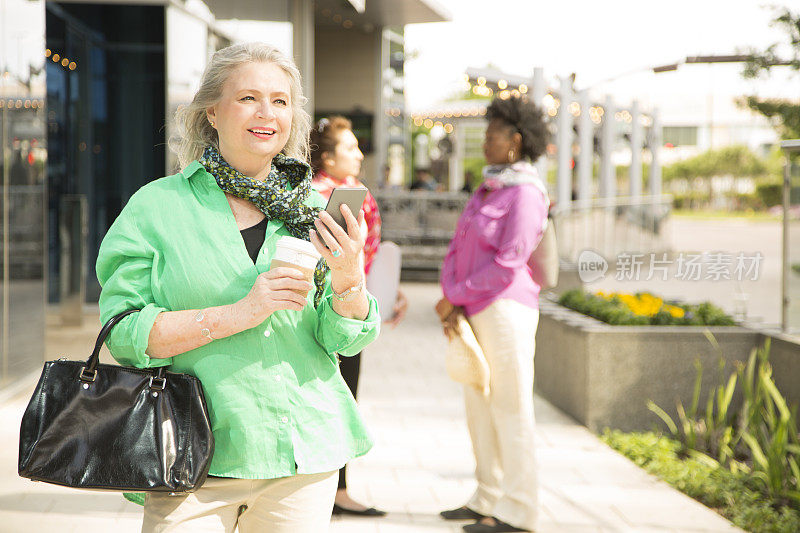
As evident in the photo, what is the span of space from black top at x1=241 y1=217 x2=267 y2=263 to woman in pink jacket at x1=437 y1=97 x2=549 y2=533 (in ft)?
7.49

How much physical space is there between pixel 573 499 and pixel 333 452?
3.20 m

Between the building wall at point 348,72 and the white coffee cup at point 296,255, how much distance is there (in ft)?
58.7

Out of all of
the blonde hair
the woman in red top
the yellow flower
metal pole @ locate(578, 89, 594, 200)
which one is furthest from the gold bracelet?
metal pole @ locate(578, 89, 594, 200)

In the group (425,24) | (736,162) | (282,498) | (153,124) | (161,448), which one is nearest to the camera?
(161,448)

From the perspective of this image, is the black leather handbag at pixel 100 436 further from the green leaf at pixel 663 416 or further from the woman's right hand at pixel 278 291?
the green leaf at pixel 663 416

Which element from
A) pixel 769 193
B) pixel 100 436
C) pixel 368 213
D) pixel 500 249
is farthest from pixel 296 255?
pixel 769 193

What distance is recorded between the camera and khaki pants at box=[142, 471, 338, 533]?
2.14m

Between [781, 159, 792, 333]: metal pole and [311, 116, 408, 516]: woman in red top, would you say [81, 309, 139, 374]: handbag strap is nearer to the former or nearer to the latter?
[311, 116, 408, 516]: woman in red top

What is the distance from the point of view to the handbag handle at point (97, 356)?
2.00 meters

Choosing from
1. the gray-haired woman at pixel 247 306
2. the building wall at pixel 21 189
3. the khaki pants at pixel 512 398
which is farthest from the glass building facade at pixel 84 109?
the gray-haired woman at pixel 247 306

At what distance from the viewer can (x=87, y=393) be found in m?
2.01

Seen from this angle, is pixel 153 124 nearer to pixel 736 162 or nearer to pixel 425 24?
pixel 425 24

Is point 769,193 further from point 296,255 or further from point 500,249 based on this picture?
point 296,255

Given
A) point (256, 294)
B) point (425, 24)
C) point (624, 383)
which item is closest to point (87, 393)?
point (256, 294)
